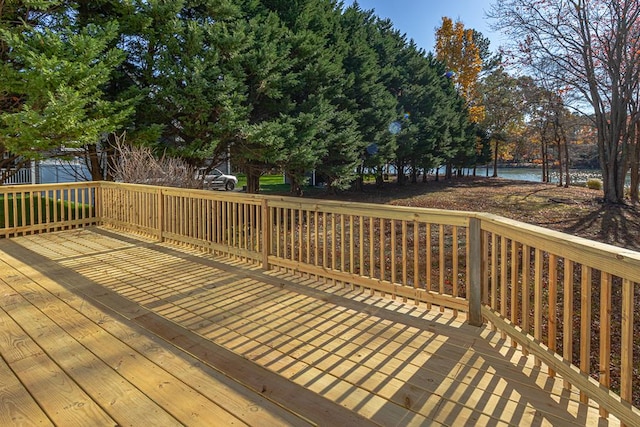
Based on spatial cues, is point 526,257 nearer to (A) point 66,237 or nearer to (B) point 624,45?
(A) point 66,237

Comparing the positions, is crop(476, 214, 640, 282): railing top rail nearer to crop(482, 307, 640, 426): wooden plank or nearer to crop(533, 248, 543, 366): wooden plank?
crop(533, 248, 543, 366): wooden plank

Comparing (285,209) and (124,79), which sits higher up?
(124,79)

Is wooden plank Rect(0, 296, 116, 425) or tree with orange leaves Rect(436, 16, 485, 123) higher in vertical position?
tree with orange leaves Rect(436, 16, 485, 123)

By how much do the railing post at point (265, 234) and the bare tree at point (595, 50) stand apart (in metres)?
12.0

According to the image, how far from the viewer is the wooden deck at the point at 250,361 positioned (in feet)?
6.66

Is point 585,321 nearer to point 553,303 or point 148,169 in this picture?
point 553,303

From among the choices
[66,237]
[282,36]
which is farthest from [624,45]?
[66,237]

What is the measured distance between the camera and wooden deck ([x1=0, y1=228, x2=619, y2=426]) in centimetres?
203

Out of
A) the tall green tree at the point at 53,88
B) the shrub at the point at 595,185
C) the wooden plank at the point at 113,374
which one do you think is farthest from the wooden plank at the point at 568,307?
the shrub at the point at 595,185

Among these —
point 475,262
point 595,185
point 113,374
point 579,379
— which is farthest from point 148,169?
point 595,185

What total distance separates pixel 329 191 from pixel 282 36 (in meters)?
6.31

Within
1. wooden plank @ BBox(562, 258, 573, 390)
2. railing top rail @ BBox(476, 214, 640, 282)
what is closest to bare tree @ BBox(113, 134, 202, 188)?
railing top rail @ BBox(476, 214, 640, 282)

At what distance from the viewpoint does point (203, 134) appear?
32.3 feet

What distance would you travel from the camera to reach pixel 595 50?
41.4ft
